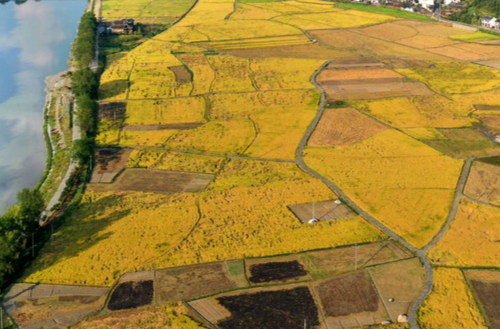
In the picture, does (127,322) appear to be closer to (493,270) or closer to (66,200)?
(66,200)

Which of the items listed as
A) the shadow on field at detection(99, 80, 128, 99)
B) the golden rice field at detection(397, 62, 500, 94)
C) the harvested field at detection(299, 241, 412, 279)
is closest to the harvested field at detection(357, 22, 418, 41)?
the golden rice field at detection(397, 62, 500, 94)

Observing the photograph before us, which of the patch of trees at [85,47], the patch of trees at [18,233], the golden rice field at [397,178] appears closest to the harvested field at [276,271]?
the golden rice field at [397,178]

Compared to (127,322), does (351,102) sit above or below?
above

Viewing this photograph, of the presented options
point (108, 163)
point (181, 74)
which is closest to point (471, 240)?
point (108, 163)

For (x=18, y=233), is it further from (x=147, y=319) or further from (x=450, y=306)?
(x=450, y=306)

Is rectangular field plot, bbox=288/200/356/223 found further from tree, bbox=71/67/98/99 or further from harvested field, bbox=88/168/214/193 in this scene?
tree, bbox=71/67/98/99

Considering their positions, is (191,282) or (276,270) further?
(276,270)

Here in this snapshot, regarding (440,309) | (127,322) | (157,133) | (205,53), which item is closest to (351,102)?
(157,133)
